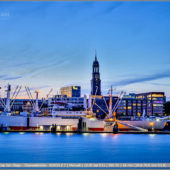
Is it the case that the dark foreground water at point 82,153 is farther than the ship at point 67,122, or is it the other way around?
the ship at point 67,122

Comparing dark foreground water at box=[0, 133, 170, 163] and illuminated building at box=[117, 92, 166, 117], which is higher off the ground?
illuminated building at box=[117, 92, 166, 117]

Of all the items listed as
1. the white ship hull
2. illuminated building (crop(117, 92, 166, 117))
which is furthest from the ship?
illuminated building (crop(117, 92, 166, 117))

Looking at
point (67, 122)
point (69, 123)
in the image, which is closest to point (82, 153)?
point (67, 122)

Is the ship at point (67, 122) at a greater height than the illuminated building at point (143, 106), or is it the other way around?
the illuminated building at point (143, 106)

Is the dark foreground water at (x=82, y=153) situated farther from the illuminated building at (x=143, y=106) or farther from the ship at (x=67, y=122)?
the illuminated building at (x=143, y=106)

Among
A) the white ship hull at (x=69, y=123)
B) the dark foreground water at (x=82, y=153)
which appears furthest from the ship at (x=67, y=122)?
the dark foreground water at (x=82, y=153)

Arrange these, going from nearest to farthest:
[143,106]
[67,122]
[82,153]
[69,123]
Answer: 1. [82,153]
2. [67,122]
3. [69,123]
4. [143,106]

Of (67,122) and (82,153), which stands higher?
(67,122)

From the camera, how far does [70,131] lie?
301ft

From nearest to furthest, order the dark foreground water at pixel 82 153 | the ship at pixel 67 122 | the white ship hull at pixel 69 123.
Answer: the dark foreground water at pixel 82 153 < the ship at pixel 67 122 < the white ship hull at pixel 69 123

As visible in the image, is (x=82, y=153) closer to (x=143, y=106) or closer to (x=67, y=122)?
(x=67, y=122)

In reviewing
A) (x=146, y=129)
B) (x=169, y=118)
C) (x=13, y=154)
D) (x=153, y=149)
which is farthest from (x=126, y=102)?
(x=13, y=154)

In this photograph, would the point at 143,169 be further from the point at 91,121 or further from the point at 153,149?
the point at 91,121

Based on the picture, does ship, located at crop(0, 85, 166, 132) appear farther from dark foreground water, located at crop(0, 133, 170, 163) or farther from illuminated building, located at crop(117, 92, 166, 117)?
illuminated building, located at crop(117, 92, 166, 117)
